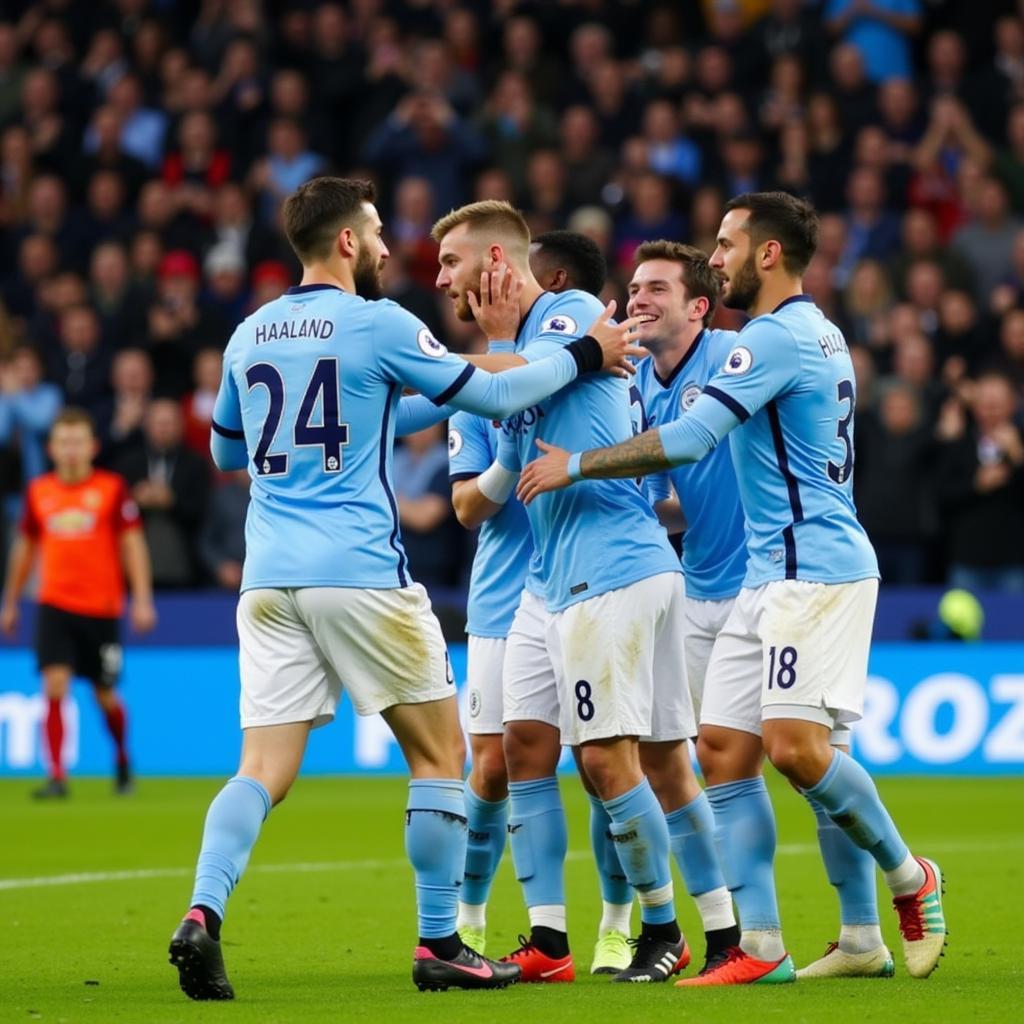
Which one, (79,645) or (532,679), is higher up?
(532,679)

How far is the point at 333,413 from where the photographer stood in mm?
6727

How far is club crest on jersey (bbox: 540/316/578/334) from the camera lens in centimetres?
725

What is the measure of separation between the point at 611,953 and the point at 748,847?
31.7 inches

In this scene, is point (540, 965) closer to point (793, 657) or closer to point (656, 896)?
point (656, 896)

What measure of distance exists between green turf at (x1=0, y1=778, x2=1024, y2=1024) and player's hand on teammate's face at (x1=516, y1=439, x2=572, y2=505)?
161cm

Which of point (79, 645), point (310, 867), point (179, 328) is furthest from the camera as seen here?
point (179, 328)

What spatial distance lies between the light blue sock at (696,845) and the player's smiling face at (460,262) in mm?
1944

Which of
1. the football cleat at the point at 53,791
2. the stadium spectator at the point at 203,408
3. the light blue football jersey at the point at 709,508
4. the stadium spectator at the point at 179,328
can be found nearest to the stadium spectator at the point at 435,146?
the stadium spectator at the point at 179,328

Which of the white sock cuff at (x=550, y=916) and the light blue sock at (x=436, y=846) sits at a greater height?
the light blue sock at (x=436, y=846)

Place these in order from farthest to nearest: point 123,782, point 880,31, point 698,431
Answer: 1. point 880,31
2. point 123,782
3. point 698,431

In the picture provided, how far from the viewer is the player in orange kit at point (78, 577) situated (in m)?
14.6

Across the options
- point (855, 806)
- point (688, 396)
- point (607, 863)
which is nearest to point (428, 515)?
point (688, 396)

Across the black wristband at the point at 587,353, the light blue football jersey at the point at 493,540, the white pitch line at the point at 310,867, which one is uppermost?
the black wristband at the point at 587,353

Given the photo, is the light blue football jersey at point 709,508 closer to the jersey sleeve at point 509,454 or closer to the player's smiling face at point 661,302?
the player's smiling face at point 661,302
